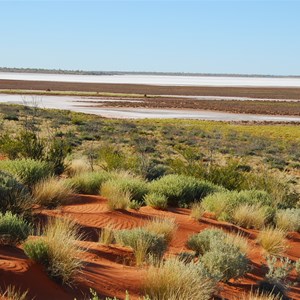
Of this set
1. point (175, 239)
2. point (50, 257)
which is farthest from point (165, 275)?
point (175, 239)

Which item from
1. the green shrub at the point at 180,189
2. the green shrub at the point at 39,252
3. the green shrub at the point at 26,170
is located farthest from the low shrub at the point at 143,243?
the green shrub at the point at 180,189

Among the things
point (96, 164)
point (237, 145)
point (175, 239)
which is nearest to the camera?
point (175, 239)

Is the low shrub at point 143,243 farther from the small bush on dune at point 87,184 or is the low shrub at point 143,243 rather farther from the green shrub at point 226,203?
the small bush on dune at point 87,184

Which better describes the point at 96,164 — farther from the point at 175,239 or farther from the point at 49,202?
the point at 175,239

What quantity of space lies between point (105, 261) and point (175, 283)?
5.83ft

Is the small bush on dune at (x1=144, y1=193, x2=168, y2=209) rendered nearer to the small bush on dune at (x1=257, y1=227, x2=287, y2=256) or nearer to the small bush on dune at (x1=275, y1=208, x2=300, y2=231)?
the small bush on dune at (x1=275, y1=208, x2=300, y2=231)

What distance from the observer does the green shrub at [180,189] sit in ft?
38.8

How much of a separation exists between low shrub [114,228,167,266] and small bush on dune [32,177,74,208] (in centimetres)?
274

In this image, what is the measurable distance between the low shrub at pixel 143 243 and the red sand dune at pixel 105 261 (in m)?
0.13

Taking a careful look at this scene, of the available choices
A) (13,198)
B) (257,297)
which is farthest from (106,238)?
(257,297)

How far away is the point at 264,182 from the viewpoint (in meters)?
15.2

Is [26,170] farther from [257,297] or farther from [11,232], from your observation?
[257,297]

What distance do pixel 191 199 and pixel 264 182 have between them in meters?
3.76

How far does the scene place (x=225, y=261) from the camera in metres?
6.78
